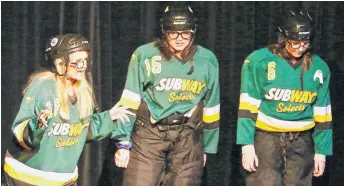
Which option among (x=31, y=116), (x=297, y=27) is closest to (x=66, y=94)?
(x=31, y=116)

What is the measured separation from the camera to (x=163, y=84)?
4.65 m

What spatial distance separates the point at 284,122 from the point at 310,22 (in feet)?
1.82

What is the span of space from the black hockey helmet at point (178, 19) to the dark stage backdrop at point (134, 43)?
0.59 meters

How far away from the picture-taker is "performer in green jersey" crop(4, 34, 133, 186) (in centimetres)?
436

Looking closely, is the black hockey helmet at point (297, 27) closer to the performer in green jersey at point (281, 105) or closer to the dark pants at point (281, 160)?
the performer in green jersey at point (281, 105)

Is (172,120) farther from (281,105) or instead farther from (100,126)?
(281,105)

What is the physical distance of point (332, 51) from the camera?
17.6ft

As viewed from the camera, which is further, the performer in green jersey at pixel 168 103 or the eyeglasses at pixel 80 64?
the performer in green jersey at pixel 168 103

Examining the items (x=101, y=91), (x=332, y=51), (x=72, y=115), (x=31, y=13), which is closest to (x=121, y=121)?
(x=72, y=115)

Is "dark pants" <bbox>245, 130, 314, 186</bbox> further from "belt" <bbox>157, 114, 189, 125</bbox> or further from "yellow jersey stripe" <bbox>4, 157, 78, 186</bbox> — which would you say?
"yellow jersey stripe" <bbox>4, 157, 78, 186</bbox>

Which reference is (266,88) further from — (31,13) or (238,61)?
(31,13)

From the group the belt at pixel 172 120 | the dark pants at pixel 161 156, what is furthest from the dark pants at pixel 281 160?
the belt at pixel 172 120

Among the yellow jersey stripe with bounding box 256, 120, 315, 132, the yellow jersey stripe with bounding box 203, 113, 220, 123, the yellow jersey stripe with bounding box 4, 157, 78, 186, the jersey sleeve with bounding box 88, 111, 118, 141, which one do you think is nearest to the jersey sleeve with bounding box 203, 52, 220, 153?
the yellow jersey stripe with bounding box 203, 113, 220, 123

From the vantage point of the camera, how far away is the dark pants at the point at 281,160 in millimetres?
4730
